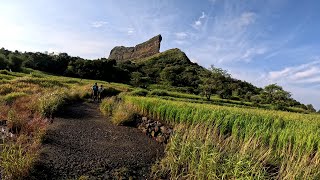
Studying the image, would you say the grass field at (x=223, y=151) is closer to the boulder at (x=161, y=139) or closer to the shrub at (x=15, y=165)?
the shrub at (x=15, y=165)

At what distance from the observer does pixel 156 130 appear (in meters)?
15.4

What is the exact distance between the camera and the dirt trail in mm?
9391

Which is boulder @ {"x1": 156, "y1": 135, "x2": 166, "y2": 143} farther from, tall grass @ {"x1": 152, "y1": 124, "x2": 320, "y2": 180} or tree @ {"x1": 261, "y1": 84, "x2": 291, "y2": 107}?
tree @ {"x1": 261, "y1": 84, "x2": 291, "y2": 107}

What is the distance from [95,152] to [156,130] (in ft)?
14.4

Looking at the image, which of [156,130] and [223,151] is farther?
[156,130]

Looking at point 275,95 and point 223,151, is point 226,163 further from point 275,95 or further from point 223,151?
point 275,95

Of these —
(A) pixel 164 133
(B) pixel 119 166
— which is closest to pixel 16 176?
(B) pixel 119 166

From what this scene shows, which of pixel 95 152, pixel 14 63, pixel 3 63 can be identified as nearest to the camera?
pixel 95 152

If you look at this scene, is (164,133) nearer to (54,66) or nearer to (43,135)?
(43,135)

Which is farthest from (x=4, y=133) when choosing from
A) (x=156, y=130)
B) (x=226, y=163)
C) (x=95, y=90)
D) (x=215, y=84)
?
(x=215, y=84)

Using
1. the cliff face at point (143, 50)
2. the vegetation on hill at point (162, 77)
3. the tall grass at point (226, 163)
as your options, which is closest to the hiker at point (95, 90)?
the tall grass at point (226, 163)

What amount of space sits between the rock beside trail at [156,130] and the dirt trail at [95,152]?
0.31 m

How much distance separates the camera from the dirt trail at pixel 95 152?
939 centimetres

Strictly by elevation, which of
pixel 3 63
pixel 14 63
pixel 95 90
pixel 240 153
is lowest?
pixel 240 153
